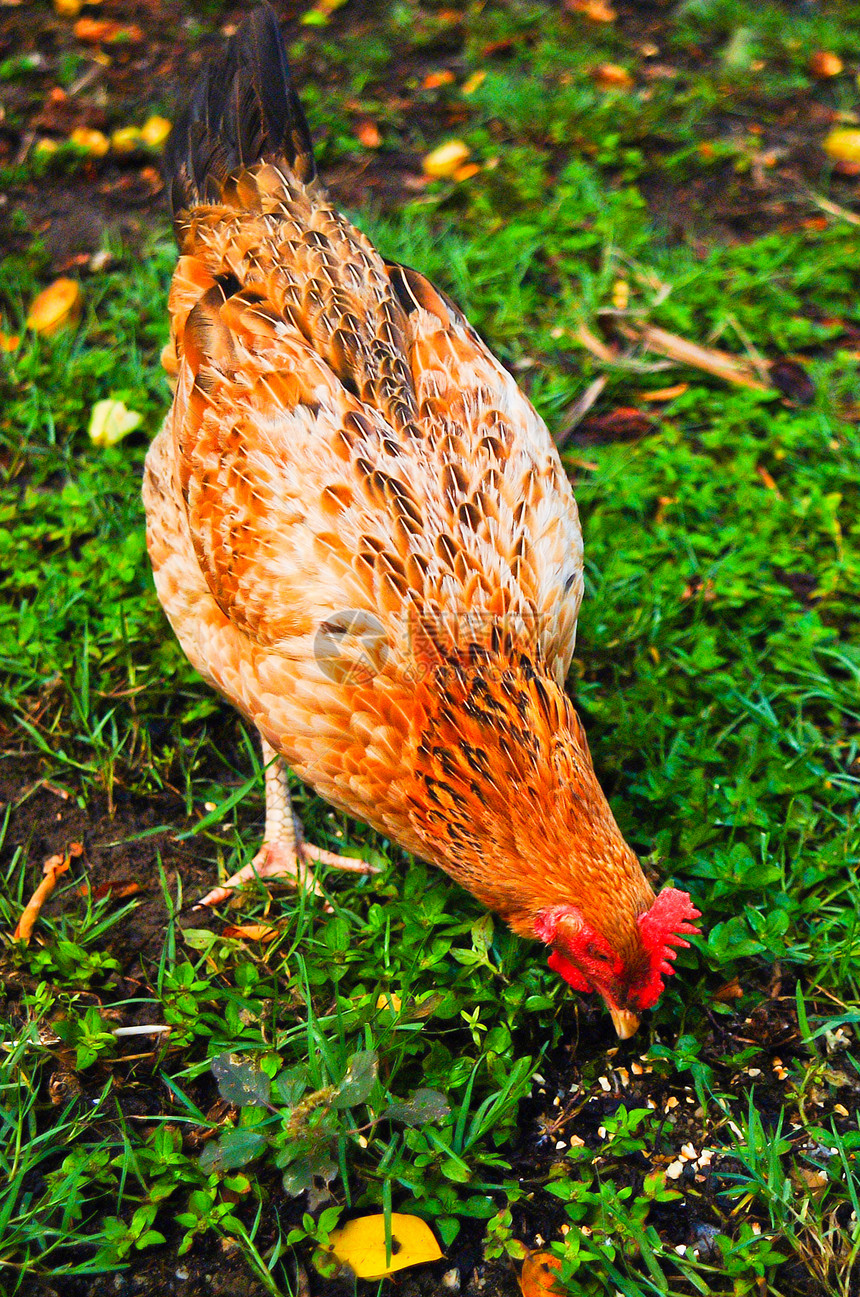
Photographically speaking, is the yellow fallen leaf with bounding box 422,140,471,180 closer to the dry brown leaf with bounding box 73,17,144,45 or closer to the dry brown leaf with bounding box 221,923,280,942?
the dry brown leaf with bounding box 73,17,144,45

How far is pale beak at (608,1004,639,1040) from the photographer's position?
2133 millimetres

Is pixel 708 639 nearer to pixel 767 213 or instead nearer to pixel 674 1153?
pixel 674 1153

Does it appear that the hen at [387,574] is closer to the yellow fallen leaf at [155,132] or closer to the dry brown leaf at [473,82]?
the yellow fallen leaf at [155,132]

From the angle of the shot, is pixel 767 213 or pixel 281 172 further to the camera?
pixel 767 213

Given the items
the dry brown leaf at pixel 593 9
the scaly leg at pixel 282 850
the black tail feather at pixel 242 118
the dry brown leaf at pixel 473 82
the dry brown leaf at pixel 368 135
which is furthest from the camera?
the dry brown leaf at pixel 593 9

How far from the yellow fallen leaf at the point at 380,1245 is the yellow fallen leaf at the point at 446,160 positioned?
4.43m

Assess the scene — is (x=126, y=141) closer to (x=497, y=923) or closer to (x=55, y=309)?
(x=55, y=309)

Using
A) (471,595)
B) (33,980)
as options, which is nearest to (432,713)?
(471,595)

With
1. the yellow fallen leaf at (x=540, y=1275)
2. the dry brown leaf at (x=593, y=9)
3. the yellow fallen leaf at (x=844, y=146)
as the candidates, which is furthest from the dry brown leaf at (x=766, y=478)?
the dry brown leaf at (x=593, y=9)

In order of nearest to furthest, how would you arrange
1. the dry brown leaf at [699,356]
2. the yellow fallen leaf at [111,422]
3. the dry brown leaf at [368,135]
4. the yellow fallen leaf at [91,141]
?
the yellow fallen leaf at [111,422], the dry brown leaf at [699,356], the yellow fallen leaf at [91,141], the dry brown leaf at [368,135]

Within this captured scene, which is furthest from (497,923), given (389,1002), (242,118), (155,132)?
(155,132)

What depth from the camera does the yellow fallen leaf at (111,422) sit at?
3.56m

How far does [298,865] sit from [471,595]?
0.96 meters

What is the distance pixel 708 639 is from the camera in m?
3.09
